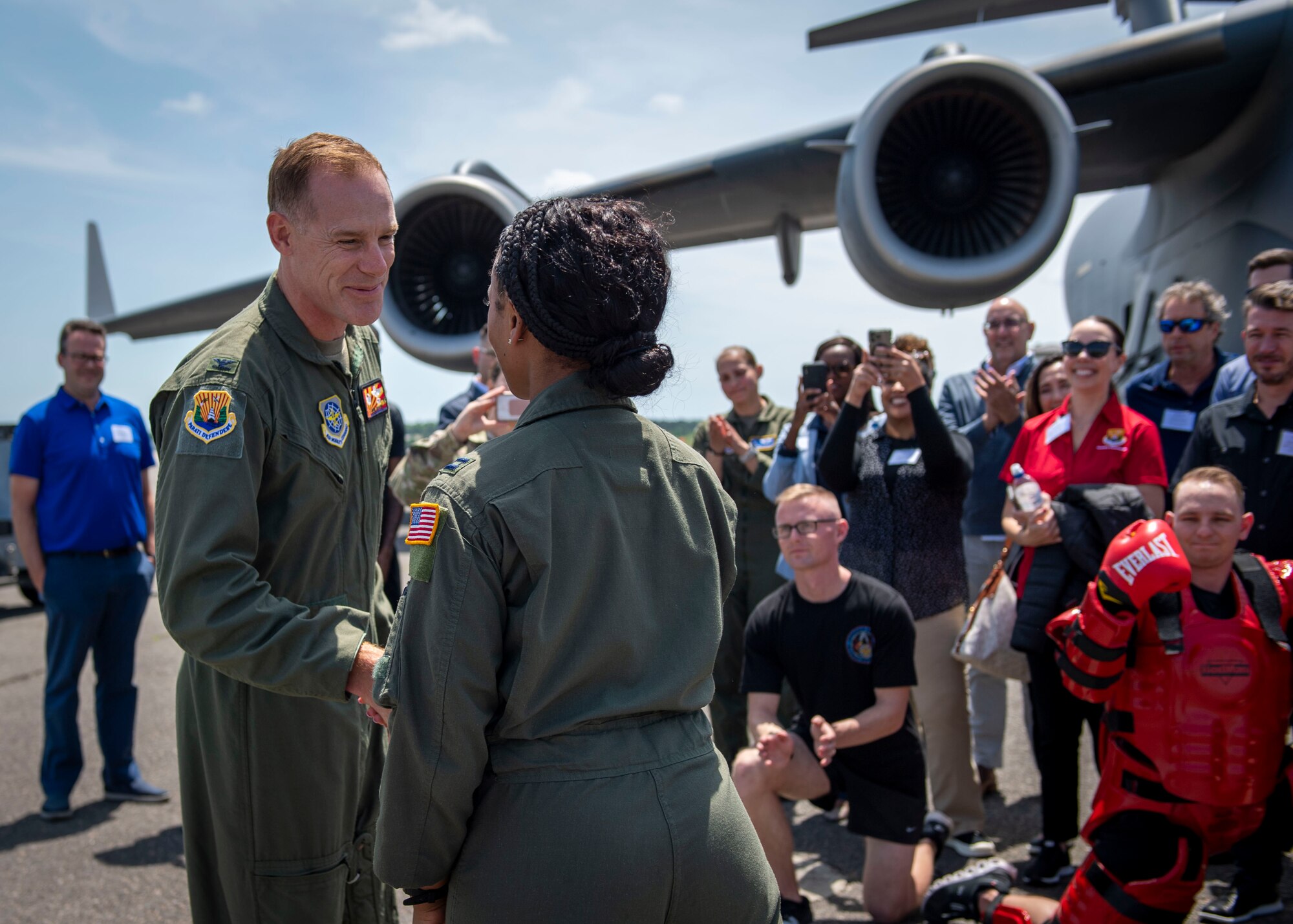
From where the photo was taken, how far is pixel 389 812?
1186 millimetres

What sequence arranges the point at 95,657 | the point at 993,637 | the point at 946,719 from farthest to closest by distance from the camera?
the point at 95,657 < the point at 946,719 < the point at 993,637

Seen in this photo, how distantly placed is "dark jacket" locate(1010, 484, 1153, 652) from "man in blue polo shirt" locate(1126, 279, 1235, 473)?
981 millimetres

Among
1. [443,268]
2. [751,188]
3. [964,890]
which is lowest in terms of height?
[964,890]

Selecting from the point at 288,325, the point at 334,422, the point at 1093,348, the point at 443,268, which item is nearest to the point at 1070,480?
the point at 1093,348

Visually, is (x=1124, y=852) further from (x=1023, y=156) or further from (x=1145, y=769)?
(x=1023, y=156)

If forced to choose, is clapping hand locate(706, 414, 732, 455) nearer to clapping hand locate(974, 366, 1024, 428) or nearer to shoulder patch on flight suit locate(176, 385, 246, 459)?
clapping hand locate(974, 366, 1024, 428)

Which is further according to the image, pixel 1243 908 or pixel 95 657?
pixel 95 657

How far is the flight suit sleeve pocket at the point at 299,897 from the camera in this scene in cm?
171

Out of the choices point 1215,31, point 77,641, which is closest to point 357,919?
point 77,641

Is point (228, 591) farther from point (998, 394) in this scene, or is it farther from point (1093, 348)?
point (998, 394)

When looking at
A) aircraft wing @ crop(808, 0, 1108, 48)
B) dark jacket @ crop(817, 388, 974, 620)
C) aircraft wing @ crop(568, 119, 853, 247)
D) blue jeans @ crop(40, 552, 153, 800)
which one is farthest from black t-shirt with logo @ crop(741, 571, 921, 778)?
aircraft wing @ crop(808, 0, 1108, 48)

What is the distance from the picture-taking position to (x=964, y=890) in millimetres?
2705

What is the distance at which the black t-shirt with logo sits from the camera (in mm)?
3027

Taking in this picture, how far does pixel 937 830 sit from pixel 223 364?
2.92m
